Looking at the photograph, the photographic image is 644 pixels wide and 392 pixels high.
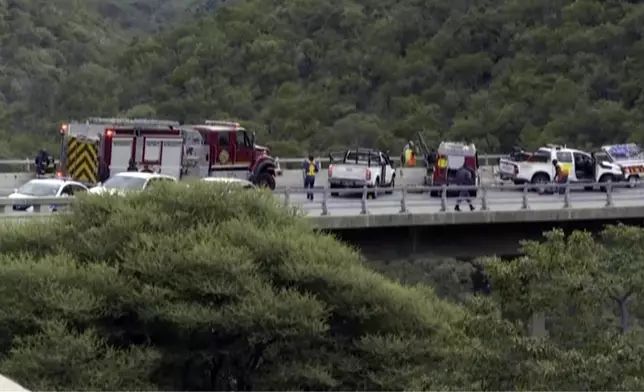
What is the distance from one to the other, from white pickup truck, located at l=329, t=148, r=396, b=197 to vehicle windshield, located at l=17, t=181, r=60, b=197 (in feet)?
32.7

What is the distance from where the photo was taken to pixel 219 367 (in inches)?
682

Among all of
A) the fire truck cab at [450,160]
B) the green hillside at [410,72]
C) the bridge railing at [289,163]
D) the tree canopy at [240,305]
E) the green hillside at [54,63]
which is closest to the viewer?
the tree canopy at [240,305]

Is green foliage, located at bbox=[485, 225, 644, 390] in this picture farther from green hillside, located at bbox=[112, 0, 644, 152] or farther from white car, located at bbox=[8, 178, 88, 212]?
green hillside, located at bbox=[112, 0, 644, 152]

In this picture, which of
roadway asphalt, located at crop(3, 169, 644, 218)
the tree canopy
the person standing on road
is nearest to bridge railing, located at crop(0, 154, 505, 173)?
the person standing on road

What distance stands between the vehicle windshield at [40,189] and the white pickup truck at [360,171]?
9.97 metres

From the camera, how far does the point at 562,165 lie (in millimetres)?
38281

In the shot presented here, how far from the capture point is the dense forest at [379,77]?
203 feet

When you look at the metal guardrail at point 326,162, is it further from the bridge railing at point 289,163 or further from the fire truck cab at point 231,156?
the fire truck cab at point 231,156

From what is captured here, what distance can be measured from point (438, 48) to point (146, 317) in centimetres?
5457

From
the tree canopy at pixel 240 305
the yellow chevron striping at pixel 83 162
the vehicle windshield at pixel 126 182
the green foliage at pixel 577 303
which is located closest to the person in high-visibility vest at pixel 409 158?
the yellow chevron striping at pixel 83 162

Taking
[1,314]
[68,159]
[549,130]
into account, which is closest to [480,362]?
[1,314]

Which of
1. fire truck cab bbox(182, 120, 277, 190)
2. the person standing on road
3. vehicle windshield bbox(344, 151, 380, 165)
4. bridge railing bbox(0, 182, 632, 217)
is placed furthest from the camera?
vehicle windshield bbox(344, 151, 380, 165)

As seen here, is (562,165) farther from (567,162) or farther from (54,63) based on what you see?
(54,63)

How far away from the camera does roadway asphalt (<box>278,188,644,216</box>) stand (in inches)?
1132
